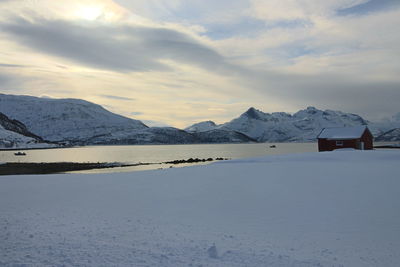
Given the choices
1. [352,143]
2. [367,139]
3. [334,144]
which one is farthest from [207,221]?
[367,139]

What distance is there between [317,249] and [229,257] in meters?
3.03

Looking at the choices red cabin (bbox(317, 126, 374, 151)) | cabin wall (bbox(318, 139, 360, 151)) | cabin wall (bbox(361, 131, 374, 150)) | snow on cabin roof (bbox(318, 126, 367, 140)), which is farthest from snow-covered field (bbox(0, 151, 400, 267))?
cabin wall (bbox(361, 131, 374, 150))

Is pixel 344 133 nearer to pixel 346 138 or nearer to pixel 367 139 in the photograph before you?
pixel 346 138

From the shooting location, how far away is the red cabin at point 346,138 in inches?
2608

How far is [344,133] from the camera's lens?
69.2 metres

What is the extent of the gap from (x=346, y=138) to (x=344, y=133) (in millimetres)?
2087

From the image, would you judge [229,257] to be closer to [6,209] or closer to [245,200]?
[245,200]

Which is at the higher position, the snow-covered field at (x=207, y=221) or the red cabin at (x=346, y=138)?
the red cabin at (x=346, y=138)

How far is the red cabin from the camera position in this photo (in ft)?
217

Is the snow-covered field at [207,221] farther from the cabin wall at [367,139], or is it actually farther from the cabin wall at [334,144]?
the cabin wall at [367,139]

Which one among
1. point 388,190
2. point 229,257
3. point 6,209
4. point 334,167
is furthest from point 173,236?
point 334,167

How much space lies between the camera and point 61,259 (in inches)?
362

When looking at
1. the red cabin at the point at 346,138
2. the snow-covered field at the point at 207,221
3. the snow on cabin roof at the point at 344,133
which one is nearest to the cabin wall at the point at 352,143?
the red cabin at the point at 346,138

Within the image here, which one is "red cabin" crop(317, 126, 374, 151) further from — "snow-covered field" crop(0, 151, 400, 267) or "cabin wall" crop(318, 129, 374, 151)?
"snow-covered field" crop(0, 151, 400, 267)
